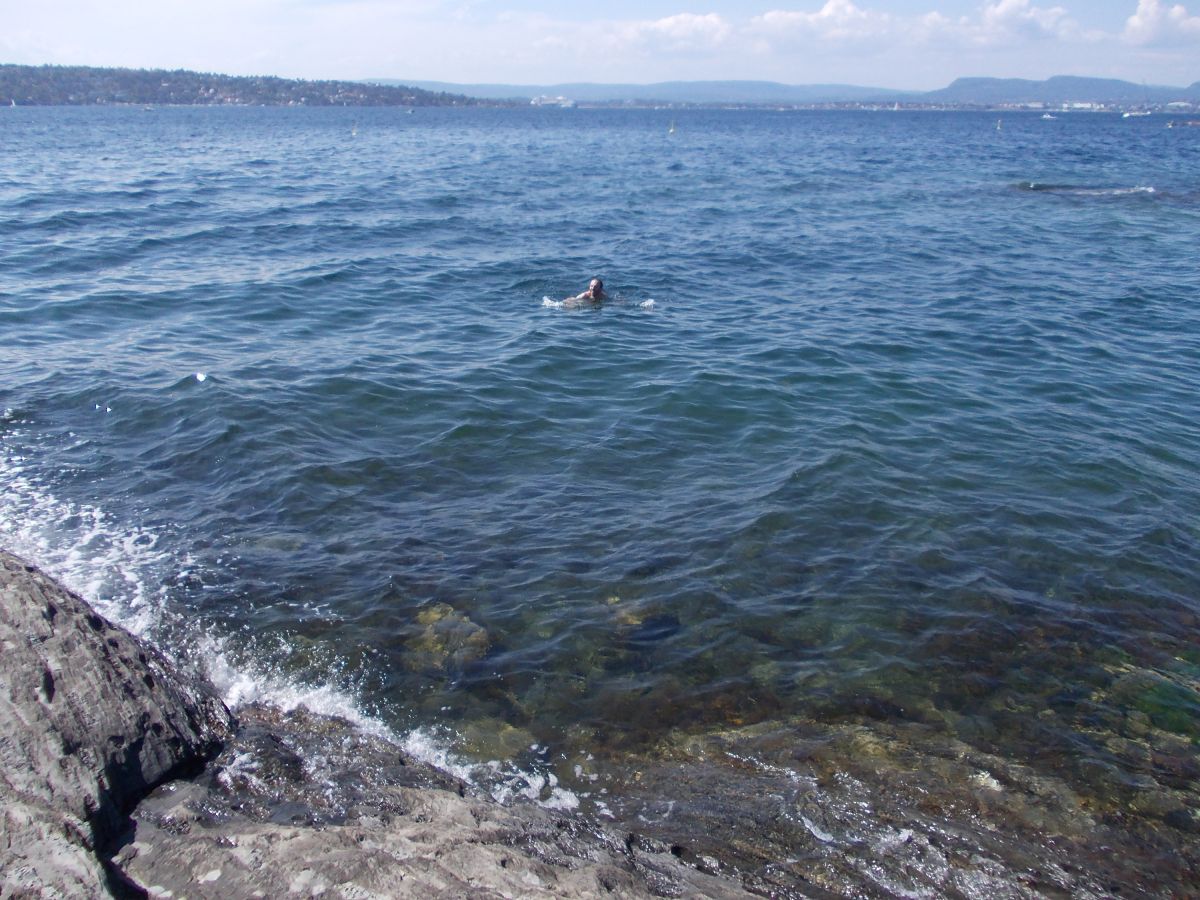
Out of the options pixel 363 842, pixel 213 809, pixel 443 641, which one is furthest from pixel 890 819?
pixel 213 809

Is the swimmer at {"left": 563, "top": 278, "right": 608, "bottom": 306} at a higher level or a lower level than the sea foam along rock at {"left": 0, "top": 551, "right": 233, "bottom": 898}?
higher

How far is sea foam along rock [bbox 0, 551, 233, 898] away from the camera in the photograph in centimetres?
486

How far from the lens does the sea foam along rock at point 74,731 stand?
486 cm

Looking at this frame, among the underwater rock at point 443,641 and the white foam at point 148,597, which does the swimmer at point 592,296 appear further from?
the underwater rock at point 443,641

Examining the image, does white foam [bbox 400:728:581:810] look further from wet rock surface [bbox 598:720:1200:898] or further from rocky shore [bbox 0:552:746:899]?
wet rock surface [bbox 598:720:1200:898]

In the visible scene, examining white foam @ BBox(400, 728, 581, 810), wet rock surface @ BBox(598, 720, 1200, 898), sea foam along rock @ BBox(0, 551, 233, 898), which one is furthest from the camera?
white foam @ BBox(400, 728, 581, 810)

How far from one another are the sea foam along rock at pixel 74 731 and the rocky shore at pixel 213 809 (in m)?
0.01

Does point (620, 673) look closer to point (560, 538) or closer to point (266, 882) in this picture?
point (560, 538)

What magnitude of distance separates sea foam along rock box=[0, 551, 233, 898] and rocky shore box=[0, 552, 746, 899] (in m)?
0.01

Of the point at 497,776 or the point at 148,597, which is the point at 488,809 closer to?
the point at 497,776

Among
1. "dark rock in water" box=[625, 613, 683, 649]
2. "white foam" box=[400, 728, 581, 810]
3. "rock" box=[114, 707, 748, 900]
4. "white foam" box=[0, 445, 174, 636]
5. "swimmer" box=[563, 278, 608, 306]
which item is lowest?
"white foam" box=[400, 728, 581, 810]

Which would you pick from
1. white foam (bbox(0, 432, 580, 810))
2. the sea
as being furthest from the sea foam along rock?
the sea

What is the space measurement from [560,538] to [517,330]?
33.3 ft

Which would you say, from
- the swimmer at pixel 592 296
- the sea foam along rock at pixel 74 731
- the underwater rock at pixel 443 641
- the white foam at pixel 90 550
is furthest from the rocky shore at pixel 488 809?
the swimmer at pixel 592 296
